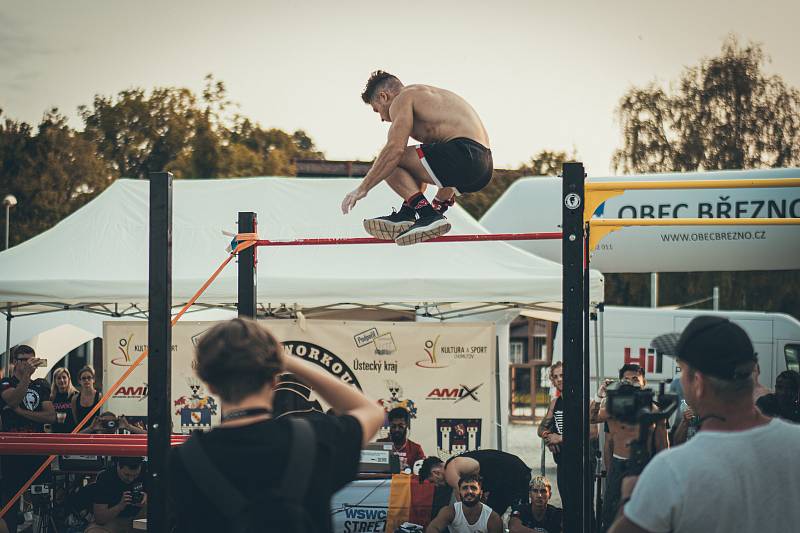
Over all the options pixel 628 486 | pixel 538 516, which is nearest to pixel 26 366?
pixel 538 516

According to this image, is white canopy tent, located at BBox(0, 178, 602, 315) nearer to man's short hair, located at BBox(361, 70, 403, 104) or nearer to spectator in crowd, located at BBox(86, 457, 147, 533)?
spectator in crowd, located at BBox(86, 457, 147, 533)

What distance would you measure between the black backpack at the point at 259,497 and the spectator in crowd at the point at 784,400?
5.52m

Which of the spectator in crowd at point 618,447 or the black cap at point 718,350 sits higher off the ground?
the black cap at point 718,350

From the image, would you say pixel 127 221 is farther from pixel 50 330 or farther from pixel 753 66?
pixel 753 66

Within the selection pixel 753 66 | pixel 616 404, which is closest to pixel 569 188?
pixel 616 404

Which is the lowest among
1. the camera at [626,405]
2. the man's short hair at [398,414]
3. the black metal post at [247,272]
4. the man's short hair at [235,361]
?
the man's short hair at [398,414]

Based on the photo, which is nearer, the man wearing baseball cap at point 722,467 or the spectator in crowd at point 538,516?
the man wearing baseball cap at point 722,467

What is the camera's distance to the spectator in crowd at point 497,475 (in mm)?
7836

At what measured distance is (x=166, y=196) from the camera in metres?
4.75

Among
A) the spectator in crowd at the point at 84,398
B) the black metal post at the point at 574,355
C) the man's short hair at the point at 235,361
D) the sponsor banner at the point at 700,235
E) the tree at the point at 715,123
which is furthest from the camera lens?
the tree at the point at 715,123

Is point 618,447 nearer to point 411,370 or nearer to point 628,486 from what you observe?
point 411,370

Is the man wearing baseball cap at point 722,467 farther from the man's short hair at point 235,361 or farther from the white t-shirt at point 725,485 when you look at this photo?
the man's short hair at point 235,361

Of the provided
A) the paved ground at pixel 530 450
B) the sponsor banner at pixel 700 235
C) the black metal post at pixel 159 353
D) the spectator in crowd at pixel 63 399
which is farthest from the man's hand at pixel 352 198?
the sponsor banner at pixel 700 235

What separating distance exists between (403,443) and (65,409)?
3426 millimetres
